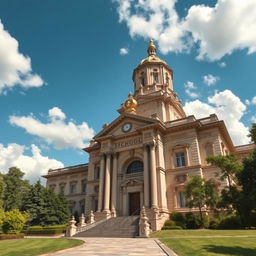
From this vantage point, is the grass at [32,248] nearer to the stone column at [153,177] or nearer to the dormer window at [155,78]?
the stone column at [153,177]

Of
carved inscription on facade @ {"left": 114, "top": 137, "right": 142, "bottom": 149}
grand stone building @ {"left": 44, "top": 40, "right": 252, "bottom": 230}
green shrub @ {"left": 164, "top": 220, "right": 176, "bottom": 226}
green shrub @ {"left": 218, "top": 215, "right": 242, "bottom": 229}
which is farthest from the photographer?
carved inscription on facade @ {"left": 114, "top": 137, "right": 142, "bottom": 149}

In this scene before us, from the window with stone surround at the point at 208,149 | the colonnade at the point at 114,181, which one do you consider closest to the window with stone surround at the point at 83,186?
the colonnade at the point at 114,181

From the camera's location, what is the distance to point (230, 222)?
22922 mm

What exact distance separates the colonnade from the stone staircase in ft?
9.67

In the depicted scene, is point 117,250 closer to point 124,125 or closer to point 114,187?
point 114,187

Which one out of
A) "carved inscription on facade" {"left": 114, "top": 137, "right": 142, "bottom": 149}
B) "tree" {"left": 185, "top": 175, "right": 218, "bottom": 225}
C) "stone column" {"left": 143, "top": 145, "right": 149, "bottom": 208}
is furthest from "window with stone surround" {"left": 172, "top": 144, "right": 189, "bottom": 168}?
"tree" {"left": 185, "top": 175, "right": 218, "bottom": 225}

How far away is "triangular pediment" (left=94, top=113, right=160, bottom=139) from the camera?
32844mm

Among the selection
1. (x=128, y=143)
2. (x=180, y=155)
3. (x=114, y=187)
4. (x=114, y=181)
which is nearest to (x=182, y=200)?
(x=180, y=155)

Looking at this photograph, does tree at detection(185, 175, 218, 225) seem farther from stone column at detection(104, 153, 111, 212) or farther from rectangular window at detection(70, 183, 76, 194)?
rectangular window at detection(70, 183, 76, 194)

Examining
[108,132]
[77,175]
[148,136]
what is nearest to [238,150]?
[148,136]

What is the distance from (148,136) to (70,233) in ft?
46.2

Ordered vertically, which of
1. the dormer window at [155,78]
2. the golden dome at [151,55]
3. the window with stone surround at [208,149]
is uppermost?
the golden dome at [151,55]

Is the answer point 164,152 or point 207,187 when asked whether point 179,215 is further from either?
point 164,152

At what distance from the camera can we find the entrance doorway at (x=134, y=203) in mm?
30753
